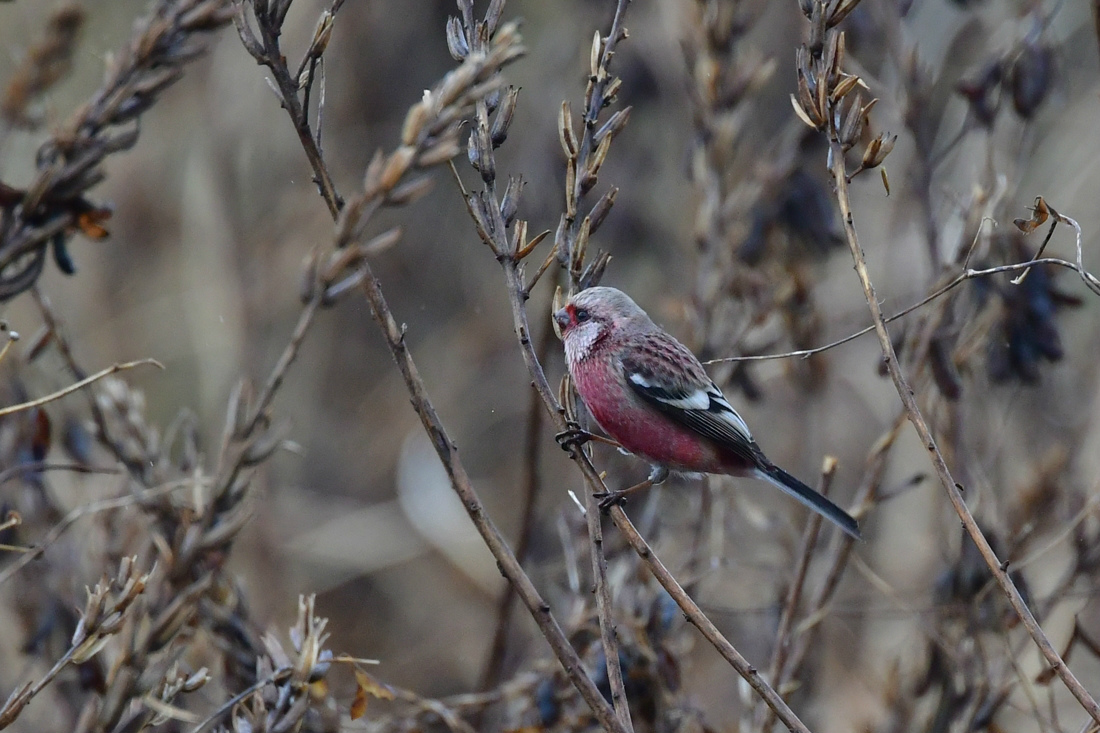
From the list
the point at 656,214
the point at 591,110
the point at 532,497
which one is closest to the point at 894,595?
the point at 532,497

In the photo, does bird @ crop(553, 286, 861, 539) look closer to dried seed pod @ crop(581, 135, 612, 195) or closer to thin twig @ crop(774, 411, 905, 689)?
thin twig @ crop(774, 411, 905, 689)

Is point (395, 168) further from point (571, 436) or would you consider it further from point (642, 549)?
point (571, 436)

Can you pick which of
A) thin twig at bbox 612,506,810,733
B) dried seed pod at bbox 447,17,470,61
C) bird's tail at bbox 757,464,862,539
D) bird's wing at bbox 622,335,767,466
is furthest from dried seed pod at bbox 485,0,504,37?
bird's tail at bbox 757,464,862,539

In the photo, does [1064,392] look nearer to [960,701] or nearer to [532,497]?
[960,701]

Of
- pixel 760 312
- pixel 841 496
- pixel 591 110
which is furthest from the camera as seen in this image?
pixel 841 496

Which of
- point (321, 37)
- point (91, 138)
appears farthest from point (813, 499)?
point (91, 138)

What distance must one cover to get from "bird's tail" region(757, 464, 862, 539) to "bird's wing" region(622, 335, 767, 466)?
0.06m

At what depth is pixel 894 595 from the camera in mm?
3496

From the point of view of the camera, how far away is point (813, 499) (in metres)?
3.28

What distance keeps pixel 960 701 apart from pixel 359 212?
2965mm

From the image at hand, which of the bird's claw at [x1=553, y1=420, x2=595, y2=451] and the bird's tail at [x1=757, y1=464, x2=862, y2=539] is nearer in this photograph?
the bird's claw at [x1=553, y1=420, x2=595, y2=451]

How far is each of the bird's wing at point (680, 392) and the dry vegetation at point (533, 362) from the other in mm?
415

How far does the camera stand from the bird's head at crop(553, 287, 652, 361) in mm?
3465

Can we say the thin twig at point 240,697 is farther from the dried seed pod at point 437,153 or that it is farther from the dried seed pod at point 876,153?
the dried seed pod at point 876,153
